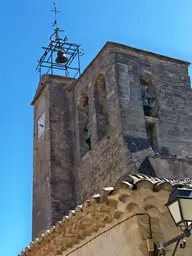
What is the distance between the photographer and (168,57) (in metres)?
13.0

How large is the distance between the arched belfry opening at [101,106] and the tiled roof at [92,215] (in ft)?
19.0

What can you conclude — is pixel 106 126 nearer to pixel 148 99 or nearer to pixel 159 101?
pixel 148 99

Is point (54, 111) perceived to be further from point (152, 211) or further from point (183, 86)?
point (152, 211)

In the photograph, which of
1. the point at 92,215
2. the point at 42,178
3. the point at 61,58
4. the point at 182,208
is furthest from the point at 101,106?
the point at 182,208

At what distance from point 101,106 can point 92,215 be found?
24.5 feet

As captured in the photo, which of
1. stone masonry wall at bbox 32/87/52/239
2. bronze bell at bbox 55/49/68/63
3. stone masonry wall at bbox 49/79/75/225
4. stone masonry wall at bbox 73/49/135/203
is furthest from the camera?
bronze bell at bbox 55/49/68/63

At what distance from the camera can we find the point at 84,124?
12828 mm

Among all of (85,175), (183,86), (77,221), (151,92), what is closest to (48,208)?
(85,175)

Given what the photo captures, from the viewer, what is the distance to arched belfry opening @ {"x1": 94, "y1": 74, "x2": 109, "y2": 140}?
1185cm

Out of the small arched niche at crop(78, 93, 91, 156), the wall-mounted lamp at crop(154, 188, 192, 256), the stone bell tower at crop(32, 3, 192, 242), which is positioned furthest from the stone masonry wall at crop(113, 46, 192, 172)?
the wall-mounted lamp at crop(154, 188, 192, 256)

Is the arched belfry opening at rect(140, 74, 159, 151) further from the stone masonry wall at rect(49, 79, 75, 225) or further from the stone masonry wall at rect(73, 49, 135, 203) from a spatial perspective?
the stone masonry wall at rect(49, 79, 75, 225)

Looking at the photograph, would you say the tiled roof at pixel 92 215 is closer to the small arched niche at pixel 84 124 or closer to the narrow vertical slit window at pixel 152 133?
the narrow vertical slit window at pixel 152 133

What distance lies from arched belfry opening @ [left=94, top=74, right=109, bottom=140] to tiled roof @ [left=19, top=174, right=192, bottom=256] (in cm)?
580

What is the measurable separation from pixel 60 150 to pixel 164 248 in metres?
8.59
